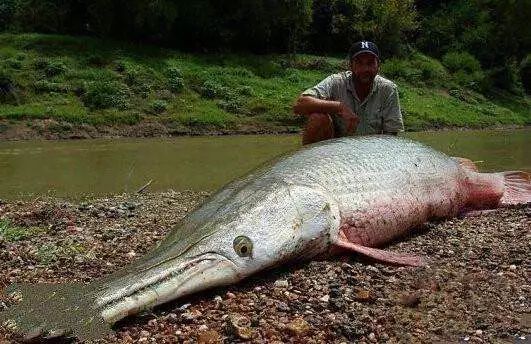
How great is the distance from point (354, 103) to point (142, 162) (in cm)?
766

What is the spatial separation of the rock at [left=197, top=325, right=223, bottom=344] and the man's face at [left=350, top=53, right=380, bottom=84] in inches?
132

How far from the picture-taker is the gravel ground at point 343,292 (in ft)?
9.67

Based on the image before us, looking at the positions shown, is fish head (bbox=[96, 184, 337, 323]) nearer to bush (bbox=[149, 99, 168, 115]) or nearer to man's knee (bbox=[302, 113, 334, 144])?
man's knee (bbox=[302, 113, 334, 144])

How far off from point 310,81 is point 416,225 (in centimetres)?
2388

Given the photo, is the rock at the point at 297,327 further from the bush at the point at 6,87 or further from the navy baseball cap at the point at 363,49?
the bush at the point at 6,87

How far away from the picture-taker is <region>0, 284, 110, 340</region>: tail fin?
2693 millimetres

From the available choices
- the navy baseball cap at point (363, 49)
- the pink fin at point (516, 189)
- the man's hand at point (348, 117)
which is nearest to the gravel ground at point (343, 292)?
the pink fin at point (516, 189)

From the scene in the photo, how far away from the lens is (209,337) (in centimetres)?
290

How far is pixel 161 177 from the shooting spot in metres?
10.4

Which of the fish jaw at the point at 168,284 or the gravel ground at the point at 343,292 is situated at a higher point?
the fish jaw at the point at 168,284

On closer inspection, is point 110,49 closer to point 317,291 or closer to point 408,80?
point 408,80

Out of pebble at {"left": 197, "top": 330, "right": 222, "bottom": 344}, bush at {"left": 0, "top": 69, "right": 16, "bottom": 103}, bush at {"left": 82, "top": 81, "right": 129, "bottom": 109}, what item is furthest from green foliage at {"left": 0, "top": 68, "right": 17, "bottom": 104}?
pebble at {"left": 197, "top": 330, "right": 222, "bottom": 344}

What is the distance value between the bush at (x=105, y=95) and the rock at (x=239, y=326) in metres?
19.0

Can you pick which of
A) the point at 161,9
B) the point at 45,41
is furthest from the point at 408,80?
the point at 45,41
